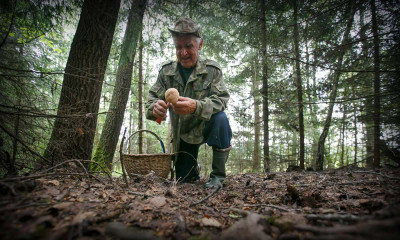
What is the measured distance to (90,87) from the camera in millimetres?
2549

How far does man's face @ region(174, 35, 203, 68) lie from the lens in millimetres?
2816

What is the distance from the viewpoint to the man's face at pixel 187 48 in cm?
282

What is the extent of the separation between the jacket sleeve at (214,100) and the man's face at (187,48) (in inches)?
12.8

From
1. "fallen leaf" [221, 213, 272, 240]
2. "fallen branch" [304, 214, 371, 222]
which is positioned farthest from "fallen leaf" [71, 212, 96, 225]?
"fallen branch" [304, 214, 371, 222]

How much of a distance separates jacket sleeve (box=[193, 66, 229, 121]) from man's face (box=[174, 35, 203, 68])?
326 mm

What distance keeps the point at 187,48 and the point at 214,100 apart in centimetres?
97

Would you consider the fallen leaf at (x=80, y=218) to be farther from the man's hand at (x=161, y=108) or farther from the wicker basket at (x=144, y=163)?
the man's hand at (x=161, y=108)

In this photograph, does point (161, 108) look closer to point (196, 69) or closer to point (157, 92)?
point (157, 92)

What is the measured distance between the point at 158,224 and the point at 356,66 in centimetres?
696

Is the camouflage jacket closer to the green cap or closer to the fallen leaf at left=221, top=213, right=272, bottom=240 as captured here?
the green cap

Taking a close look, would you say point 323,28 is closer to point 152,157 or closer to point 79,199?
point 152,157

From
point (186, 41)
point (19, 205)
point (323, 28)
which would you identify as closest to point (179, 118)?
point (186, 41)

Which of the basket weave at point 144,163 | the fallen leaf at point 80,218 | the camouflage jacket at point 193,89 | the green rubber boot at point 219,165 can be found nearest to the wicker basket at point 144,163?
the basket weave at point 144,163

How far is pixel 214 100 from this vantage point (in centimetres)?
264
